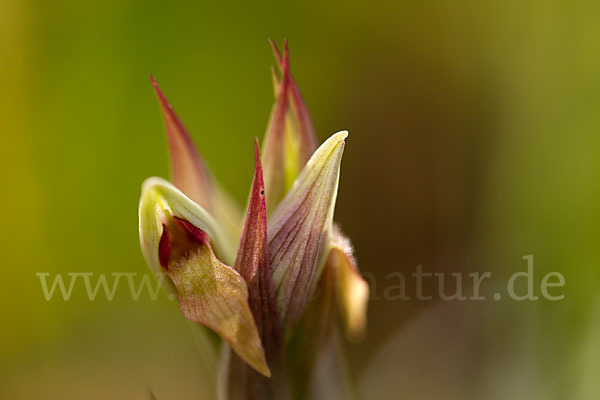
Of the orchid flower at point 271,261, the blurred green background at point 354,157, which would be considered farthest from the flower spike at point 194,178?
the blurred green background at point 354,157

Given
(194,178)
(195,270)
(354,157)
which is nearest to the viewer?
(195,270)

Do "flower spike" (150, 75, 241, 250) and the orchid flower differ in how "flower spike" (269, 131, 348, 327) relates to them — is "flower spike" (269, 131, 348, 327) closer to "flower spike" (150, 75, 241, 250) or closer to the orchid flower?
the orchid flower

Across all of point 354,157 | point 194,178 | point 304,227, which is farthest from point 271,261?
point 354,157

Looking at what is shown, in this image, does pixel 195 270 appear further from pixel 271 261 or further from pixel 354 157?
pixel 354 157

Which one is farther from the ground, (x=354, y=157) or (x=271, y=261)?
(x=354, y=157)

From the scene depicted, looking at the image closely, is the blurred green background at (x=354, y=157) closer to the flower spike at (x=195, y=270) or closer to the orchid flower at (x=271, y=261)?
the orchid flower at (x=271, y=261)
